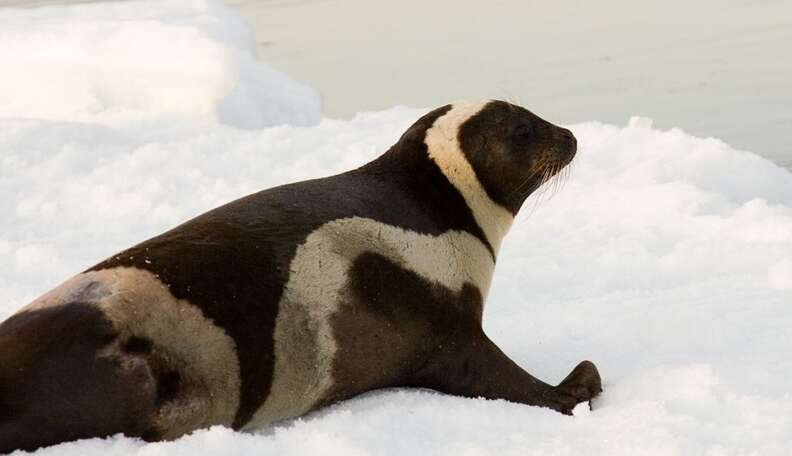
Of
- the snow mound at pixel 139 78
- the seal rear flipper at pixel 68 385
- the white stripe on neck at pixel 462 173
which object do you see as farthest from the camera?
the snow mound at pixel 139 78

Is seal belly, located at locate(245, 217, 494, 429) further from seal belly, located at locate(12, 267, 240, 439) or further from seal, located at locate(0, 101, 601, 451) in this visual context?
seal belly, located at locate(12, 267, 240, 439)

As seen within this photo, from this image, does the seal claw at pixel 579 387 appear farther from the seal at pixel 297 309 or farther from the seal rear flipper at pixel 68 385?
the seal rear flipper at pixel 68 385

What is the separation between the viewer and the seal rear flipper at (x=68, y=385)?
12.0ft

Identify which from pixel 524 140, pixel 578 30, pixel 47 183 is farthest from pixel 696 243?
pixel 578 30

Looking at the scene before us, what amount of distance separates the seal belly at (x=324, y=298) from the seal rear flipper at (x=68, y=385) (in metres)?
0.41

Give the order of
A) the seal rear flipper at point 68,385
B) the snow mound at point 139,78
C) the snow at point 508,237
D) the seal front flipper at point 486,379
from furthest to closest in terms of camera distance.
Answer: the snow mound at point 139,78 → the seal front flipper at point 486,379 → the snow at point 508,237 → the seal rear flipper at point 68,385

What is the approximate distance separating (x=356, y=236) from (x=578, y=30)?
845 centimetres

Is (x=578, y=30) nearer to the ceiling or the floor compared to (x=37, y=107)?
nearer to the ceiling

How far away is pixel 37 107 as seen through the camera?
384 inches

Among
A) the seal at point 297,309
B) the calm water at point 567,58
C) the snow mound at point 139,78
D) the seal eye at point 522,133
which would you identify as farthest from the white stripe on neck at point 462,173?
the snow mound at point 139,78

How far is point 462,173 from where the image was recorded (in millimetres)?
4848

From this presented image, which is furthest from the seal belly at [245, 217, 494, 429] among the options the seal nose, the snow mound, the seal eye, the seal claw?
the snow mound

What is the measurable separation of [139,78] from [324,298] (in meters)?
6.16

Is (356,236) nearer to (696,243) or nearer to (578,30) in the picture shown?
(696,243)
